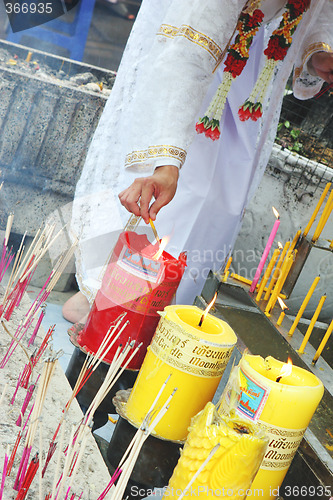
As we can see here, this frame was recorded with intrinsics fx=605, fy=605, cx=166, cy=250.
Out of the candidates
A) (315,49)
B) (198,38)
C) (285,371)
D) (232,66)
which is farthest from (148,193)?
(315,49)

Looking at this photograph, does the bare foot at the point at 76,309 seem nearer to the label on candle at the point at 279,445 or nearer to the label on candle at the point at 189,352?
the label on candle at the point at 189,352

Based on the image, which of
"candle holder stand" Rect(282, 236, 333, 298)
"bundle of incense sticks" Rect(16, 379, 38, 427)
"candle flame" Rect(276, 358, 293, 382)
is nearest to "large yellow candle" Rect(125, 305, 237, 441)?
"candle flame" Rect(276, 358, 293, 382)

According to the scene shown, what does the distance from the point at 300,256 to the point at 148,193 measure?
0.62m

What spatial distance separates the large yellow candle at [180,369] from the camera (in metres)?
1.14

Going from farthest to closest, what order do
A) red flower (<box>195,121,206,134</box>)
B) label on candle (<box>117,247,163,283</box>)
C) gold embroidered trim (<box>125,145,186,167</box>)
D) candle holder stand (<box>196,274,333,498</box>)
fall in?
red flower (<box>195,121,206,134</box>) < gold embroidered trim (<box>125,145,186,167</box>) < label on candle (<box>117,247,163,283</box>) < candle holder stand (<box>196,274,333,498</box>)

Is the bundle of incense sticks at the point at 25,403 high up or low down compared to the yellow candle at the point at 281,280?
down

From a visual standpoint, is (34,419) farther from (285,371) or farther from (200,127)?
(200,127)

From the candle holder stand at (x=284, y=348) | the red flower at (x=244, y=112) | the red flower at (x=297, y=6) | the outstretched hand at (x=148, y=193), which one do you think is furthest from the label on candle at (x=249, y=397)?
the red flower at (x=297, y=6)

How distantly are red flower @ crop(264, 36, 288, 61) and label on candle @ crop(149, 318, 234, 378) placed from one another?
135cm

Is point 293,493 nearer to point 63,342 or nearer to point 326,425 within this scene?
point 326,425

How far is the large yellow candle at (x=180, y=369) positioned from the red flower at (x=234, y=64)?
1149 millimetres

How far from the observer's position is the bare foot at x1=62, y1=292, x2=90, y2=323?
2367 millimetres

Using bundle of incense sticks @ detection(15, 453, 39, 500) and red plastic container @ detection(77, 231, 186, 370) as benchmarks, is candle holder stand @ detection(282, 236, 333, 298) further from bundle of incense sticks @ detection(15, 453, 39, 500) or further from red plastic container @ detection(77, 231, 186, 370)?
bundle of incense sticks @ detection(15, 453, 39, 500)

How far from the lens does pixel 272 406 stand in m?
1.04
